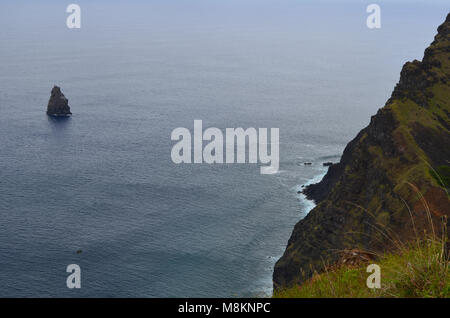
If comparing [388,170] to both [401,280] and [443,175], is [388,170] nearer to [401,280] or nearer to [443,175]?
[443,175]

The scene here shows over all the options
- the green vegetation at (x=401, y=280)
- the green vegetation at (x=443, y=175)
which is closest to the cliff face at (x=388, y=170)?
the green vegetation at (x=443, y=175)

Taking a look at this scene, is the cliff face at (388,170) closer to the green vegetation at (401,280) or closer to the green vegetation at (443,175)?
the green vegetation at (443,175)

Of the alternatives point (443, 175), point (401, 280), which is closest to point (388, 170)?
point (443, 175)

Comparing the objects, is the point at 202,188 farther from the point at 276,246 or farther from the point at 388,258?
the point at 388,258

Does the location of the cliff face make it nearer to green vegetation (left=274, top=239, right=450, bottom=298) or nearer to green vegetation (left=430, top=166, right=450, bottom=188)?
green vegetation (left=430, top=166, right=450, bottom=188)

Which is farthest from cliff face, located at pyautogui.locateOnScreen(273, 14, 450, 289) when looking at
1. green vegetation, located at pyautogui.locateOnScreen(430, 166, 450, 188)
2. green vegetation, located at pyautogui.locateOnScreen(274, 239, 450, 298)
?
green vegetation, located at pyautogui.locateOnScreen(274, 239, 450, 298)

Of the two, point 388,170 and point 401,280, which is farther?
point 388,170

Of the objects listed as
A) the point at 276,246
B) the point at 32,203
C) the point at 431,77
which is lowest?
the point at 276,246

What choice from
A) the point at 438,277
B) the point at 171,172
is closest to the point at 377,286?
the point at 438,277
